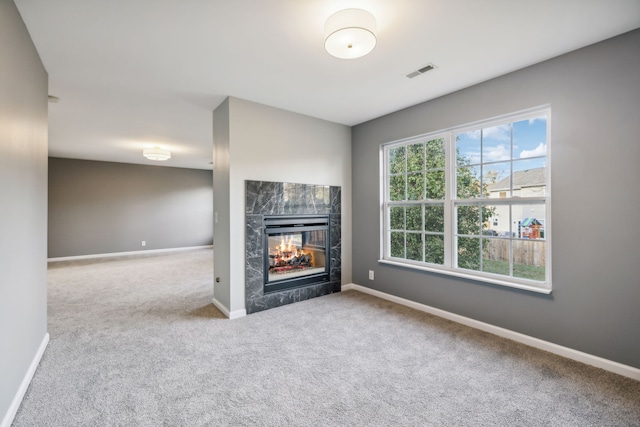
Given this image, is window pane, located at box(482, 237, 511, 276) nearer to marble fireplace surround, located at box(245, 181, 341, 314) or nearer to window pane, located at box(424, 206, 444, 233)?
window pane, located at box(424, 206, 444, 233)

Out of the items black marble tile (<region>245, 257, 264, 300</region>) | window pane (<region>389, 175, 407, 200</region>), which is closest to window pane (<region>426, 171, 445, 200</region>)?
window pane (<region>389, 175, 407, 200</region>)

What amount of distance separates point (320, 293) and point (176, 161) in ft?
18.9

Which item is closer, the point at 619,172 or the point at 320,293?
Result: the point at 619,172

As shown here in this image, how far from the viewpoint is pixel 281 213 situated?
366 centimetres

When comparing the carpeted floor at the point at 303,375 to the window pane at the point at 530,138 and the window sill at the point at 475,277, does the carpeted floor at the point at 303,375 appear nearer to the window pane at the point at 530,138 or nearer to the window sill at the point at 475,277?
the window sill at the point at 475,277

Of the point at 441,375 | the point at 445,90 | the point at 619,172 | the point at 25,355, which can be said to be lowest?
the point at 441,375

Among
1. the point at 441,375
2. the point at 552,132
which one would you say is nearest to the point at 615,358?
the point at 441,375

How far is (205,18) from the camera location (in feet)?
6.42

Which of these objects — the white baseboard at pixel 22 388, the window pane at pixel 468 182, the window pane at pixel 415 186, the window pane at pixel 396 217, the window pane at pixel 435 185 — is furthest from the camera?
the window pane at pixel 396 217

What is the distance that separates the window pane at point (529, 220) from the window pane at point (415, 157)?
1181 mm

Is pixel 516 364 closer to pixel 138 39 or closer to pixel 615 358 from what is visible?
pixel 615 358

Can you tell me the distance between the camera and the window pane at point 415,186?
3.61 m

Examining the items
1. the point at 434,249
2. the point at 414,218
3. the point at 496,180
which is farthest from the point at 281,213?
the point at 496,180

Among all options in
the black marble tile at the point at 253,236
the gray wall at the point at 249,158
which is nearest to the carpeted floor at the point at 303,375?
the gray wall at the point at 249,158
